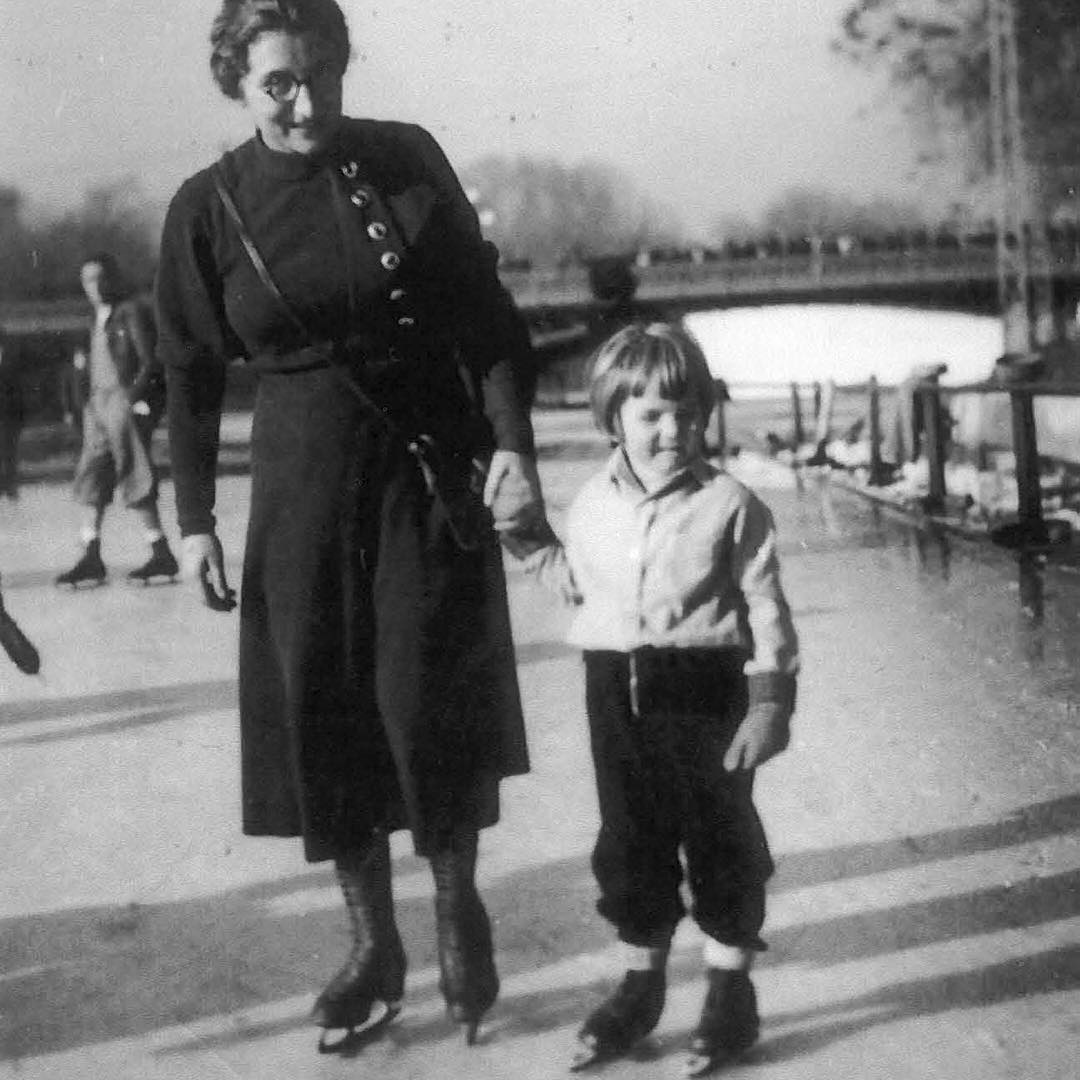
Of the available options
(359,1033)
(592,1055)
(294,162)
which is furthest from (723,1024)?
(294,162)

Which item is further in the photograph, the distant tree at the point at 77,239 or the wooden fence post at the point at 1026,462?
the wooden fence post at the point at 1026,462

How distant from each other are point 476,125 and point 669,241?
55 centimetres

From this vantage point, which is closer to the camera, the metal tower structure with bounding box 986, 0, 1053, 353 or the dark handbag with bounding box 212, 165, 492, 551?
the dark handbag with bounding box 212, 165, 492, 551

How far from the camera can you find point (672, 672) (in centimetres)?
230

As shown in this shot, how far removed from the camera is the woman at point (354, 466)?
230 centimetres

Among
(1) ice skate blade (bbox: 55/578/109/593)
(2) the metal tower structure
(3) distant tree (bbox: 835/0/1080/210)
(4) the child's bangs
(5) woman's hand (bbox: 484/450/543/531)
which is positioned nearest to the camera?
(4) the child's bangs

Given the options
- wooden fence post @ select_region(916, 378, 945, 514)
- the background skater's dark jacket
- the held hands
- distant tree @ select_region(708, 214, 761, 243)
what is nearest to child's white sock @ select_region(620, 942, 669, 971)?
the held hands

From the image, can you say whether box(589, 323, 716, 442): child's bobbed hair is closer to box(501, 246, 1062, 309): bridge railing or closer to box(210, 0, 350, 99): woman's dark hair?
box(501, 246, 1062, 309): bridge railing

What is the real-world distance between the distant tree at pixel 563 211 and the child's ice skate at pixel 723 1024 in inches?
45.6

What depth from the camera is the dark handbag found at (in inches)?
90.5

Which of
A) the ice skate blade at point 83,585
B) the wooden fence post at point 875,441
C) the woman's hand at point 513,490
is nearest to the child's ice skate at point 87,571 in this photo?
the ice skate blade at point 83,585

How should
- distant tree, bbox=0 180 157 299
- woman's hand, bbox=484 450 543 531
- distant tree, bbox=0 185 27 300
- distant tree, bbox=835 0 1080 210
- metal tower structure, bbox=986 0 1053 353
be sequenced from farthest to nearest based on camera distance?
1. metal tower structure, bbox=986 0 1053 353
2. distant tree, bbox=835 0 1080 210
3. distant tree, bbox=0 185 27 300
4. distant tree, bbox=0 180 157 299
5. woman's hand, bbox=484 450 543 531

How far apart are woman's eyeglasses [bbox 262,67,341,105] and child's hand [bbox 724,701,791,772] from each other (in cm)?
98

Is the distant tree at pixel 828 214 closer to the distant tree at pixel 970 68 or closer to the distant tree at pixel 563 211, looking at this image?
the distant tree at pixel 970 68
